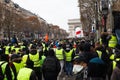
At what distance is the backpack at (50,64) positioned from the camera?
42.8 feet

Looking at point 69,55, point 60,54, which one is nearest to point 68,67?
point 69,55

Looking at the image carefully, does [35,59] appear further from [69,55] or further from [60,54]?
[69,55]

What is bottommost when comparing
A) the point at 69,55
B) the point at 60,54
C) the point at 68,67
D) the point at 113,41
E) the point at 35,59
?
the point at 68,67

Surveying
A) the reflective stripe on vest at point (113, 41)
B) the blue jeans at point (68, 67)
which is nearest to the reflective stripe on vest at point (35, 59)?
the reflective stripe on vest at point (113, 41)

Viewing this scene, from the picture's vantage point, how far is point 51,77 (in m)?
13.2

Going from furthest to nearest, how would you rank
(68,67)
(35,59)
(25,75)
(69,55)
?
(68,67) < (69,55) < (35,59) < (25,75)

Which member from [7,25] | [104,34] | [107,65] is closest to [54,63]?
[107,65]

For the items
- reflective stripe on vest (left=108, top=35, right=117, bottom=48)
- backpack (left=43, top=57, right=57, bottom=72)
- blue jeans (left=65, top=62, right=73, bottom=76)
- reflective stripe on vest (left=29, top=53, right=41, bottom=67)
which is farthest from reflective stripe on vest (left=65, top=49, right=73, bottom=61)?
backpack (left=43, top=57, right=57, bottom=72)

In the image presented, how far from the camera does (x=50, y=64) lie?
13.1m

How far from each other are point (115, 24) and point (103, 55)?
2.83m

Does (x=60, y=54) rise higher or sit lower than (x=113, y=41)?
lower

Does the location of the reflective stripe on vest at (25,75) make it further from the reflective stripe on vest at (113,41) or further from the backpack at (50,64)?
the reflective stripe on vest at (113,41)

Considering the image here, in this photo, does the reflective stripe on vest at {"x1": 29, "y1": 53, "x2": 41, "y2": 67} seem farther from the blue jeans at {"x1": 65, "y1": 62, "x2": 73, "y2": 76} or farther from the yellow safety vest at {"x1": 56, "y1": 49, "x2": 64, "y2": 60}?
the blue jeans at {"x1": 65, "y1": 62, "x2": 73, "y2": 76}

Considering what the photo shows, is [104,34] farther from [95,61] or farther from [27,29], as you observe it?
[27,29]
